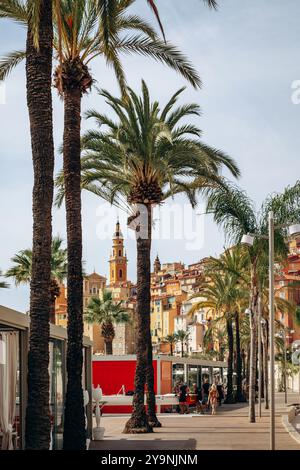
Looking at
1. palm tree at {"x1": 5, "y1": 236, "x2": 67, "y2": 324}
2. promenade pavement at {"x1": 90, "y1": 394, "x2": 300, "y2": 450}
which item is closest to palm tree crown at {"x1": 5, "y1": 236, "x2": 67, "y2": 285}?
palm tree at {"x1": 5, "y1": 236, "x2": 67, "y2": 324}

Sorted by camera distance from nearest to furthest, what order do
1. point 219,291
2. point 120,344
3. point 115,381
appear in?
point 115,381, point 219,291, point 120,344

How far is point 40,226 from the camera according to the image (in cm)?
1941

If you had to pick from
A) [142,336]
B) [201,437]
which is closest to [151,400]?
[142,336]

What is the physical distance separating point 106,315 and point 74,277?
2405 inches

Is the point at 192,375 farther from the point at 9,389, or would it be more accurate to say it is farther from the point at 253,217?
the point at 9,389

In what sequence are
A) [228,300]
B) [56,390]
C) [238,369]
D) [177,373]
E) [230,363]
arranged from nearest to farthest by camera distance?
[56,390] < [177,373] < [230,363] < [228,300] < [238,369]

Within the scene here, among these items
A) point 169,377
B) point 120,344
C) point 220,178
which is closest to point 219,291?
point 169,377

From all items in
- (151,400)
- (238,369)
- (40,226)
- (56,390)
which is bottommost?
(238,369)

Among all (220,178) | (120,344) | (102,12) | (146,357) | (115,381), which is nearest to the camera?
(102,12)

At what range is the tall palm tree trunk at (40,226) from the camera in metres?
18.5

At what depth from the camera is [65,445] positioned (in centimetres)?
2347

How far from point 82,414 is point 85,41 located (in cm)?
943

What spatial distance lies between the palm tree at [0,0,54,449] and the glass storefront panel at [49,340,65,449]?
4.23 m
